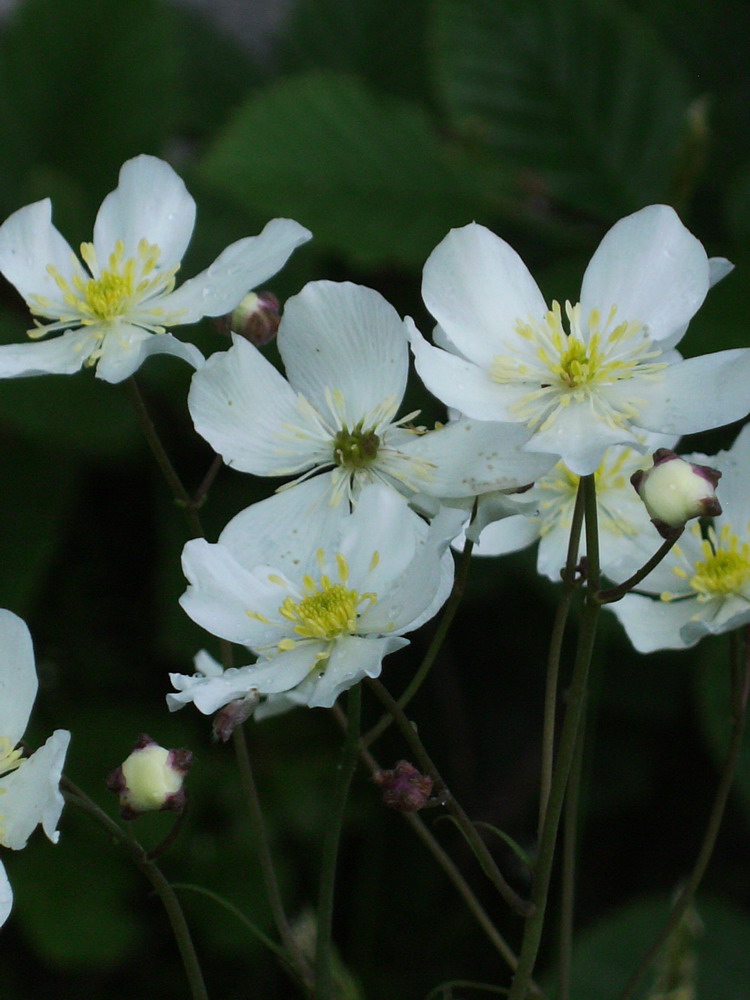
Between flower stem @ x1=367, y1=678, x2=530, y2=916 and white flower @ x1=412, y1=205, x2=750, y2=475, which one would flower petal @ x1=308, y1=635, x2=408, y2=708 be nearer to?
flower stem @ x1=367, y1=678, x2=530, y2=916

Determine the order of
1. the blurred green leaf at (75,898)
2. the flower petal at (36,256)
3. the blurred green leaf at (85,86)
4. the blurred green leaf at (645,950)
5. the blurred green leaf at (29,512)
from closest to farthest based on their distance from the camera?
the flower petal at (36,256), the blurred green leaf at (645,950), the blurred green leaf at (75,898), the blurred green leaf at (29,512), the blurred green leaf at (85,86)

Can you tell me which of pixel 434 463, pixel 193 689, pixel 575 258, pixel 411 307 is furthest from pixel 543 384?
pixel 411 307

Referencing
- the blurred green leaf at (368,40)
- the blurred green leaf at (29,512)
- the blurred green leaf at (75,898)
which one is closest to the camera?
the blurred green leaf at (75,898)

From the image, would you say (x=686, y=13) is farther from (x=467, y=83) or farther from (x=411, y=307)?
(x=411, y=307)

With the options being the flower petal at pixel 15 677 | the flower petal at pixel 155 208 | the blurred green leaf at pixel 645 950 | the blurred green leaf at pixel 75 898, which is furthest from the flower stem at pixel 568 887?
the blurred green leaf at pixel 75 898

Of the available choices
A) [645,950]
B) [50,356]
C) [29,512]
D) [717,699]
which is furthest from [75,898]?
[50,356]

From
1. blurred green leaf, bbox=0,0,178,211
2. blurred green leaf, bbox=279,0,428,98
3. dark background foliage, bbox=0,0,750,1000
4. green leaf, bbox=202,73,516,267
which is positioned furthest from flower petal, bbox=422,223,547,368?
blurred green leaf, bbox=279,0,428,98

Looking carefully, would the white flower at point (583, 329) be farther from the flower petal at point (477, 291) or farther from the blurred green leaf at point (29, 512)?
the blurred green leaf at point (29, 512)
